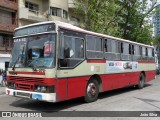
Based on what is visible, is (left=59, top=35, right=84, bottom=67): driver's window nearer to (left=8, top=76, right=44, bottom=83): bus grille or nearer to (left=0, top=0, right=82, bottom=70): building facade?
(left=8, top=76, right=44, bottom=83): bus grille

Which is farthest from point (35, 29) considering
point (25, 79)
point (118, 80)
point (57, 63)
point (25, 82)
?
point (118, 80)

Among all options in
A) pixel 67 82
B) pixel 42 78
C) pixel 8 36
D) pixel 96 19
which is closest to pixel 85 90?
pixel 67 82

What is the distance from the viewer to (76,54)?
10328 mm

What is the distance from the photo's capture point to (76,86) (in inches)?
400

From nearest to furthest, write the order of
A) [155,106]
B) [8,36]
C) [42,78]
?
1. [42,78]
2. [155,106]
3. [8,36]

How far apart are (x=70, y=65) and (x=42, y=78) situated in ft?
4.17

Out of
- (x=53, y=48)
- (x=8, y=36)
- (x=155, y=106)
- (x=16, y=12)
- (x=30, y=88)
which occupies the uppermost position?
(x=16, y=12)

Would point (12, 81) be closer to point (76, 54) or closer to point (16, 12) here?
point (76, 54)

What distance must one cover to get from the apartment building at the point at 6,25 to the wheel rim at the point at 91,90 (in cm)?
1964

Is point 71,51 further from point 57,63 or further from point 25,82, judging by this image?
point 25,82

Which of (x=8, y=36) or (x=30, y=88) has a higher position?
(x=8, y=36)

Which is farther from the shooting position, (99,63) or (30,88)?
(99,63)

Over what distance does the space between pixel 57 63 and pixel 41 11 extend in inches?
1129

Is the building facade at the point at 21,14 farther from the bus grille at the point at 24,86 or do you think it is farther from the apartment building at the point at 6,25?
the bus grille at the point at 24,86
